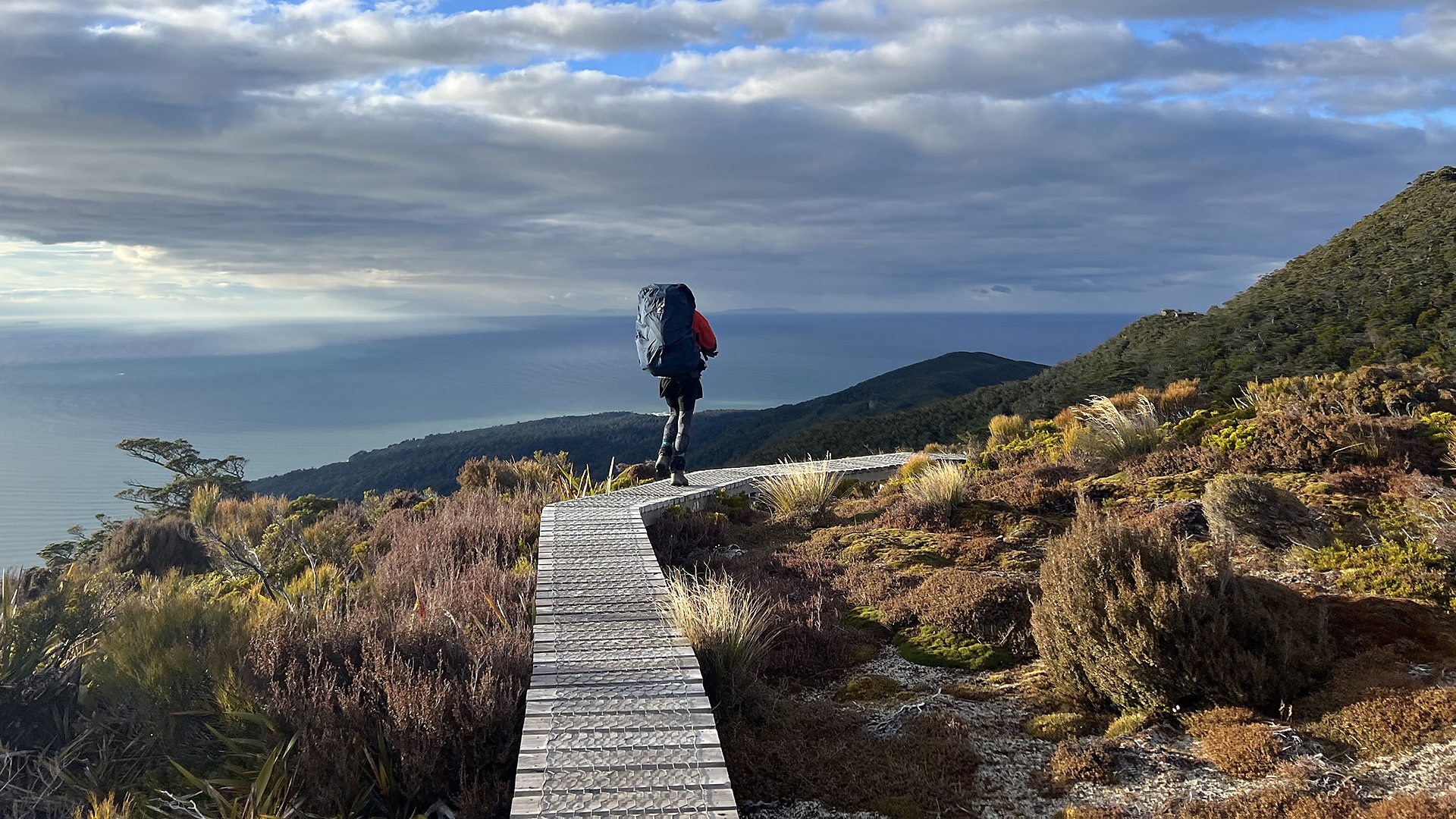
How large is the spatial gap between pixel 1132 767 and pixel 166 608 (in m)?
5.67

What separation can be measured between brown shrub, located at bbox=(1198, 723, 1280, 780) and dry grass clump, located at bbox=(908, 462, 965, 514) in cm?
515

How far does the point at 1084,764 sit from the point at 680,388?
6.54 metres

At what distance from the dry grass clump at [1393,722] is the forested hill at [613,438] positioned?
158 ft

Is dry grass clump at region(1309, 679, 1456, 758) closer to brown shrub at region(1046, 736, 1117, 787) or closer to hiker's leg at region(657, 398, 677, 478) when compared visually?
brown shrub at region(1046, 736, 1117, 787)

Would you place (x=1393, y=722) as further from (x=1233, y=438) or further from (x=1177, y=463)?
(x=1233, y=438)

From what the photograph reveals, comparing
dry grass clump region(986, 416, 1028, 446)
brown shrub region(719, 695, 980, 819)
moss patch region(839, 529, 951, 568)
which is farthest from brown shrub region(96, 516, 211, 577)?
dry grass clump region(986, 416, 1028, 446)

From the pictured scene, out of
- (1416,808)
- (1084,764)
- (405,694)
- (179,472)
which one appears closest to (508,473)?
(405,694)

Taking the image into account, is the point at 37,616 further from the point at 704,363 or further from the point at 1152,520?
the point at 1152,520

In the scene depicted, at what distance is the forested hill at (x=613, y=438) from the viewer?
64.1 meters

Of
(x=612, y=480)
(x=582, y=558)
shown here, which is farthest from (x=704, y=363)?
(x=582, y=558)

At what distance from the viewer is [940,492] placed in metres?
9.44

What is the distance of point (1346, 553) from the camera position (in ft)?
20.5

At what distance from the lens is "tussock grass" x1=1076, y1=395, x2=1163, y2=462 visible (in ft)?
35.7

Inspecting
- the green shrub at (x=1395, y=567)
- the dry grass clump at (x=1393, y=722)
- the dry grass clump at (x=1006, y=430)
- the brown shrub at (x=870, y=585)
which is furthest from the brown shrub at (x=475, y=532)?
the dry grass clump at (x=1006, y=430)
